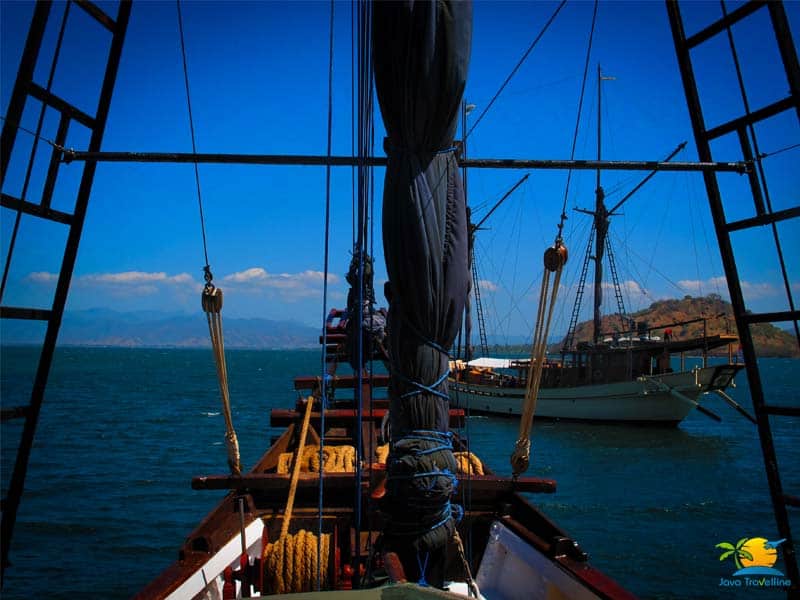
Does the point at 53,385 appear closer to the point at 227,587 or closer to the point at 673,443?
the point at 673,443

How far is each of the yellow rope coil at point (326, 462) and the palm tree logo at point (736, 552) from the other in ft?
32.7

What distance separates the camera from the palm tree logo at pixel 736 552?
13.2 meters

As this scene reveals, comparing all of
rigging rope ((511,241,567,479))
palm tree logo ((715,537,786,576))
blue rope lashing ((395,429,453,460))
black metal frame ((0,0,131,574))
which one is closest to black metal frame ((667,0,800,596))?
rigging rope ((511,241,567,479))

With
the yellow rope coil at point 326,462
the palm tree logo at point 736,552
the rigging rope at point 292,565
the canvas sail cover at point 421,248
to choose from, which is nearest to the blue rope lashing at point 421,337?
the canvas sail cover at point 421,248

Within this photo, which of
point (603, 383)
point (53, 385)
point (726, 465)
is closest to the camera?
point (726, 465)

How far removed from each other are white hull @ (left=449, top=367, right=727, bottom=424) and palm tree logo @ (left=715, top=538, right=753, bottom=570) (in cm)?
1959

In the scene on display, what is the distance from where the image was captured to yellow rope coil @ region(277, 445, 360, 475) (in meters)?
7.21

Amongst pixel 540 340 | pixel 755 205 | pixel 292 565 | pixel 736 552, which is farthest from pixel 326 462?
pixel 736 552

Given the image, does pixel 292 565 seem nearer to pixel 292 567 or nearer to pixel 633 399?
pixel 292 567

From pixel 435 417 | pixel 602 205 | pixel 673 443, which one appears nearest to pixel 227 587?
pixel 435 417

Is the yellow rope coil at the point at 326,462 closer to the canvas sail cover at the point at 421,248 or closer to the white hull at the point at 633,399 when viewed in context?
the canvas sail cover at the point at 421,248

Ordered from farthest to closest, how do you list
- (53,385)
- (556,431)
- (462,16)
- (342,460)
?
(53,385) → (556,431) → (342,460) → (462,16)

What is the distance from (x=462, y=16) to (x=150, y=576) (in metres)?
11.9

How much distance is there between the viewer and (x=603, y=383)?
127 ft
